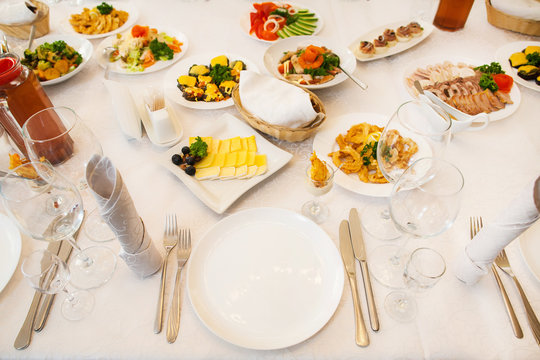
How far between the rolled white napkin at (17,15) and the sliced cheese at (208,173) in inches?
53.1

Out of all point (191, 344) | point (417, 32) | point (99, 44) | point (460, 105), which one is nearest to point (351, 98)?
point (460, 105)

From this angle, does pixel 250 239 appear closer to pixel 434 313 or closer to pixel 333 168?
pixel 333 168

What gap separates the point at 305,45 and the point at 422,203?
1161 millimetres

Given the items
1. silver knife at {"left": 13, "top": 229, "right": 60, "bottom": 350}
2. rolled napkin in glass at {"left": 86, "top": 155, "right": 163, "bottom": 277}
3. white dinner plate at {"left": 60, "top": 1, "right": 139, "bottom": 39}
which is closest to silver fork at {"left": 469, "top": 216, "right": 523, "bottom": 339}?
rolled napkin in glass at {"left": 86, "top": 155, "right": 163, "bottom": 277}

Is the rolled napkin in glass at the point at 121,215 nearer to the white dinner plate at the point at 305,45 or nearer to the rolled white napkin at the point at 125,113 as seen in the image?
the rolled white napkin at the point at 125,113

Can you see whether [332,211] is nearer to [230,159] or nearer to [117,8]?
[230,159]

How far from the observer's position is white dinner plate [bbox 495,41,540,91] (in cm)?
153

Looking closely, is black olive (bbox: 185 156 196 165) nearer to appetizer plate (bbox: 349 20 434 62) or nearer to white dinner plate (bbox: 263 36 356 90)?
white dinner plate (bbox: 263 36 356 90)

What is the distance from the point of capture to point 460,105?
1384 mm

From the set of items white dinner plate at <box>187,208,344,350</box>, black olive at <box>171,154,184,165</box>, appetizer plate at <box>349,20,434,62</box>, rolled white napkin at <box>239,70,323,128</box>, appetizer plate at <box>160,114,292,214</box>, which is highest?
rolled white napkin at <box>239,70,323,128</box>

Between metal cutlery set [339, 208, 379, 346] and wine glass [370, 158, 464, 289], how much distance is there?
5 cm

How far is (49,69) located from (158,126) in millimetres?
677

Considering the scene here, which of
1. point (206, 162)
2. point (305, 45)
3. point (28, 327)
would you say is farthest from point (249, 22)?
point (28, 327)

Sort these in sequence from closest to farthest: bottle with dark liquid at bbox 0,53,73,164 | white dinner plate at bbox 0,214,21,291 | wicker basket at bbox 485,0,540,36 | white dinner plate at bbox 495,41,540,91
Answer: white dinner plate at bbox 0,214,21,291, bottle with dark liquid at bbox 0,53,73,164, white dinner plate at bbox 495,41,540,91, wicker basket at bbox 485,0,540,36
